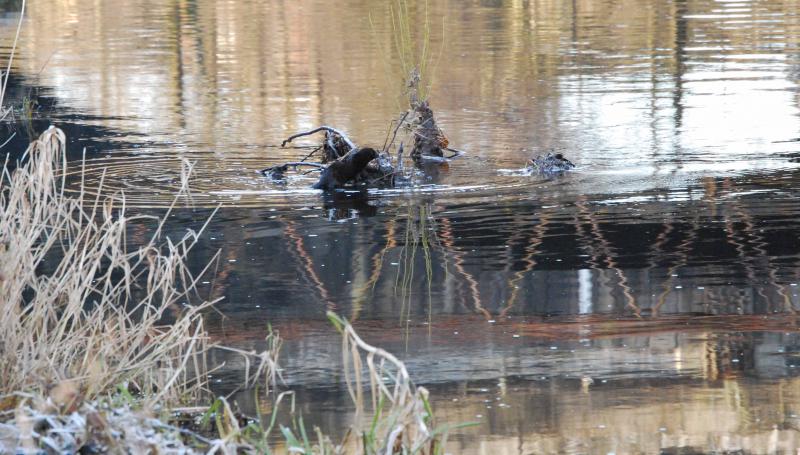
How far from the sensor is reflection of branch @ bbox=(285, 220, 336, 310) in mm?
8695

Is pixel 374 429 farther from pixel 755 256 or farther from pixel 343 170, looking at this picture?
pixel 343 170

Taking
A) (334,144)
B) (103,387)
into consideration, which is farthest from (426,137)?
(103,387)

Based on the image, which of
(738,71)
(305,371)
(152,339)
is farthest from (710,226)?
(738,71)

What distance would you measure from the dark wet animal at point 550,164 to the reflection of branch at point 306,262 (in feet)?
9.73

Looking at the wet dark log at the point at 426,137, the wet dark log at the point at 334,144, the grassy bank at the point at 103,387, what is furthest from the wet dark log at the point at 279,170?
the grassy bank at the point at 103,387

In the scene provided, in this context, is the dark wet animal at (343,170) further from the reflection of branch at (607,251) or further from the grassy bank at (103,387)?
the grassy bank at (103,387)

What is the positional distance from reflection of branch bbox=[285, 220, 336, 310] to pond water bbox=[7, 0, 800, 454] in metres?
0.03

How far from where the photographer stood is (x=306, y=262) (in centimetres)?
968

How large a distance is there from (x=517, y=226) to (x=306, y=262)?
1825 millimetres

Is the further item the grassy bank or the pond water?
the pond water

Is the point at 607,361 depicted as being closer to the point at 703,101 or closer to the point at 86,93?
the point at 703,101

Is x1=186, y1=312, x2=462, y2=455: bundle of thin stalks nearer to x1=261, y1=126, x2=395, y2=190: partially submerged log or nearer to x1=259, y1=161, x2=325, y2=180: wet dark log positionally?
x1=261, y1=126, x2=395, y2=190: partially submerged log

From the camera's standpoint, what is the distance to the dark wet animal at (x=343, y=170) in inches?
502

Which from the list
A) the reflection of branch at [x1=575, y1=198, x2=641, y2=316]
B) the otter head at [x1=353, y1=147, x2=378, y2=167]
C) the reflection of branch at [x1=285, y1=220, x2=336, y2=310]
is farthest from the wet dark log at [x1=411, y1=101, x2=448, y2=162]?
the reflection of branch at [x1=285, y1=220, x2=336, y2=310]
